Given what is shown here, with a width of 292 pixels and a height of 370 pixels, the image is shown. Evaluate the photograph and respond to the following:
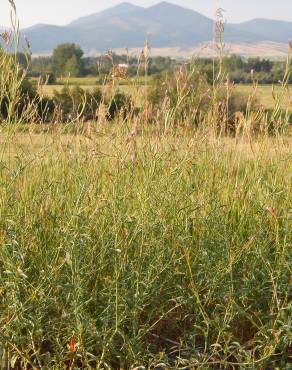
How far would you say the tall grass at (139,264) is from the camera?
1.89 metres

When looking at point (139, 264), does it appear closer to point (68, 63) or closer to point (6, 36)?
point (6, 36)

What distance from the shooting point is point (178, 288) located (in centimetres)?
216

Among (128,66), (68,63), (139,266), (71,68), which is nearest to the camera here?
(139,266)

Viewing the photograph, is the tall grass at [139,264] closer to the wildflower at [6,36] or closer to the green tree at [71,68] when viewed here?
the wildflower at [6,36]

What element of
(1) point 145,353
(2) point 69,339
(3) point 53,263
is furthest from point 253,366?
(3) point 53,263

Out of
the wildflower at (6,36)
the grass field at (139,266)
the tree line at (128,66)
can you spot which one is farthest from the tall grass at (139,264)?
the tree line at (128,66)

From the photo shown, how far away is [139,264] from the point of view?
203cm

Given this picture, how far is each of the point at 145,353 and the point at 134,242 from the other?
0.43 meters

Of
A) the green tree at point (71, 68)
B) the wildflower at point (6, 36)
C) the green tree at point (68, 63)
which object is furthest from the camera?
the green tree at point (68, 63)

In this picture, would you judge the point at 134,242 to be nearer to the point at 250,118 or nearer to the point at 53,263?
the point at 53,263

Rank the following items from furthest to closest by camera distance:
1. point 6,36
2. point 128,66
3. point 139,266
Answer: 1. point 128,66
2. point 6,36
3. point 139,266

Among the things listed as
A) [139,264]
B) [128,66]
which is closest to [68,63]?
[128,66]

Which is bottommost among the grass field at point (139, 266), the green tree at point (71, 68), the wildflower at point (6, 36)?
the grass field at point (139, 266)

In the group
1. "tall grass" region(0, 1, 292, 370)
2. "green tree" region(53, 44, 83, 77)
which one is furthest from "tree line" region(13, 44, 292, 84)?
"tall grass" region(0, 1, 292, 370)
